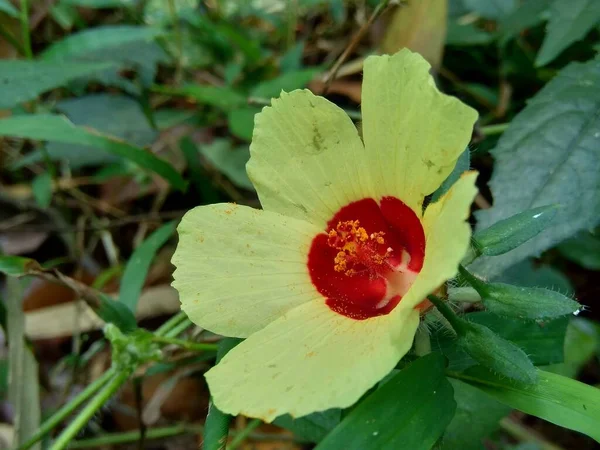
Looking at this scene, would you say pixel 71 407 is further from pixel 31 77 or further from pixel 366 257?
pixel 31 77

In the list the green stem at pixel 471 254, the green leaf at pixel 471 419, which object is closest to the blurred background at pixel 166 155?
the green leaf at pixel 471 419

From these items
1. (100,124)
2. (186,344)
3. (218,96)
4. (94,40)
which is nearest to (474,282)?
(186,344)

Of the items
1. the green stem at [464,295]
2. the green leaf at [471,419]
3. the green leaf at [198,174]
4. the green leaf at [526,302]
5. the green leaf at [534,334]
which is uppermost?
the green leaf at [526,302]

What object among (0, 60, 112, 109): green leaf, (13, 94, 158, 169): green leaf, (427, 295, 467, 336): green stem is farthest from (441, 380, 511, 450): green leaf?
(13, 94, 158, 169): green leaf

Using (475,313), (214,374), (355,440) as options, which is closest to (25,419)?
(214,374)

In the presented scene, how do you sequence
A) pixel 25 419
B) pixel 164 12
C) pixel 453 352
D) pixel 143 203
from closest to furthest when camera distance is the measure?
pixel 453 352 → pixel 25 419 → pixel 143 203 → pixel 164 12

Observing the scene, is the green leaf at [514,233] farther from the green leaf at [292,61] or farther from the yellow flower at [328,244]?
the green leaf at [292,61]

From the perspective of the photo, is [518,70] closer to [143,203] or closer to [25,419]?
[143,203]
